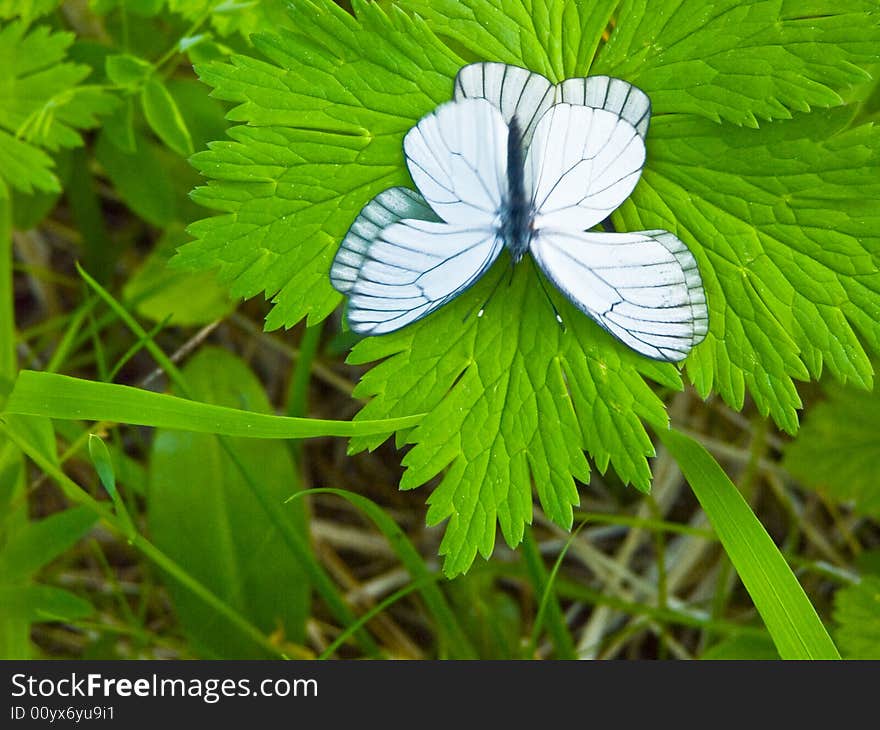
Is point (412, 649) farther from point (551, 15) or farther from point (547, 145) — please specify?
point (551, 15)

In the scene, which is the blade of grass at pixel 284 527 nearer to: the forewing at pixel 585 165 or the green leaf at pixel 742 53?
the forewing at pixel 585 165

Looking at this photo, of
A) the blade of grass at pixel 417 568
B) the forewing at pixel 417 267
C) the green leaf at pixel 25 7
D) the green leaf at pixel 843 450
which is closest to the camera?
the forewing at pixel 417 267

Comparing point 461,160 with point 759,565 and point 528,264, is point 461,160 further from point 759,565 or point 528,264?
point 759,565

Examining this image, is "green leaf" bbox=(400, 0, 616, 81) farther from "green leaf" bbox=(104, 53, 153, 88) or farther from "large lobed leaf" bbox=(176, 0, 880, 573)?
"green leaf" bbox=(104, 53, 153, 88)

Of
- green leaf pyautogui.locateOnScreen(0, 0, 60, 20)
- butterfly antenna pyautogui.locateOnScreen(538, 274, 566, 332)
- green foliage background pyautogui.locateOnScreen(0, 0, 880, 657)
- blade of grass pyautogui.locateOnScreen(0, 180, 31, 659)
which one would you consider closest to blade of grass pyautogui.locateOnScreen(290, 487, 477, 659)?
green foliage background pyautogui.locateOnScreen(0, 0, 880, 657)

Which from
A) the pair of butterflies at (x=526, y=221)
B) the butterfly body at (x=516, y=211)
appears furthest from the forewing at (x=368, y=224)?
the butterfly body at (x=516, y=211)
